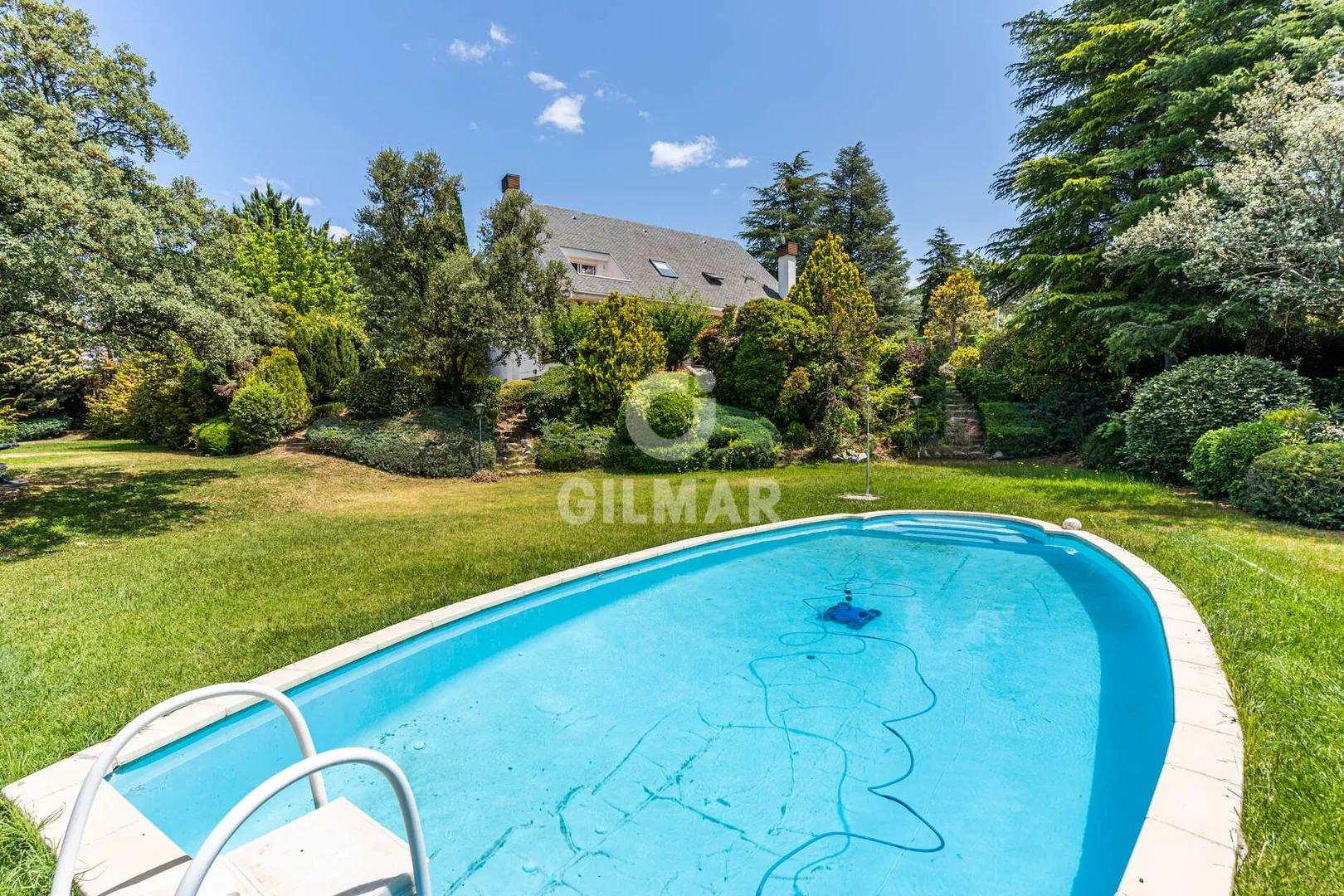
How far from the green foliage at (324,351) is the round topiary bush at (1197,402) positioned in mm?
18869

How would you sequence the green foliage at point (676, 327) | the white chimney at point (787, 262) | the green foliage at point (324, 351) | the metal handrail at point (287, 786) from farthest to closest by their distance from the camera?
the white chimney at point (787, 262) → the green foliage at point (676, 327) → the green foliage at point (324, 351) → the metal handrail at point (287, 786)

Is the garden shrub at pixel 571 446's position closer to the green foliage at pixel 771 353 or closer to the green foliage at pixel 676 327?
the green foliage at pixel 771 353

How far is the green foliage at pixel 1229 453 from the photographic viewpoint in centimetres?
792

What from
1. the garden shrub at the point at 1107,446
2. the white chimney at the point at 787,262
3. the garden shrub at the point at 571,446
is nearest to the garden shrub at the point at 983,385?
the garden shrub at the point at 1107,446

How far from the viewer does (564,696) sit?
4.21 metres

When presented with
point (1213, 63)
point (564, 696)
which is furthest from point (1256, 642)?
point (1213, 63)

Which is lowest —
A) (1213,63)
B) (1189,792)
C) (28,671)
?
(28,671)

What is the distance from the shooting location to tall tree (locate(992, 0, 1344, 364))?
34.6ft

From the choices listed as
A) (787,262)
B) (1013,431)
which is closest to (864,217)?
(787,262)

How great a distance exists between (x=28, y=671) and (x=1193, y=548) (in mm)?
10499

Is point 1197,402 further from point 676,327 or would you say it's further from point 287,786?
point 287,786

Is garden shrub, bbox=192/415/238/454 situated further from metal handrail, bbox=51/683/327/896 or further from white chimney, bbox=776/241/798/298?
white chimney, bbox=776/241/798/298

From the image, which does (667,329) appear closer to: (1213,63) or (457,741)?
(1213,63)

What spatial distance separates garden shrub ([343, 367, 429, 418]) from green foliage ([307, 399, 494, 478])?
0.34 m
